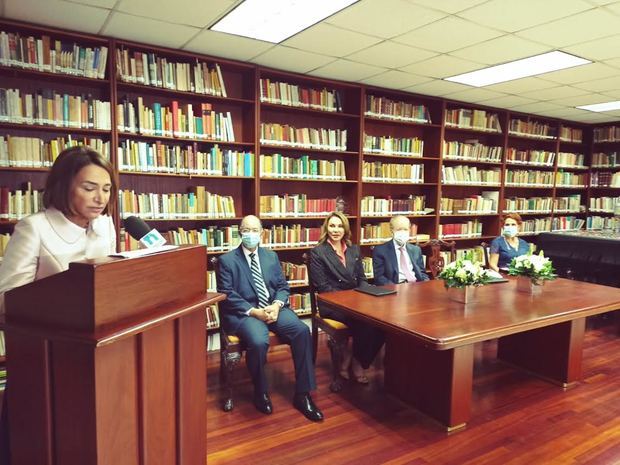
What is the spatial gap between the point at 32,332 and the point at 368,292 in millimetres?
2287

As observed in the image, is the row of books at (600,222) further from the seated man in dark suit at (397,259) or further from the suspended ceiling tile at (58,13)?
the suspended ceiling tile at (58,13)

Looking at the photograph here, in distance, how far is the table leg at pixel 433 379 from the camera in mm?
2592

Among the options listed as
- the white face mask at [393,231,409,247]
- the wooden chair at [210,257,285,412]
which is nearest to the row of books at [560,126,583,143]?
the white face mask at [393,231,409,247]

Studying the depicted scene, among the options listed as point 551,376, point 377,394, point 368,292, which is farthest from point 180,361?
point 551,376

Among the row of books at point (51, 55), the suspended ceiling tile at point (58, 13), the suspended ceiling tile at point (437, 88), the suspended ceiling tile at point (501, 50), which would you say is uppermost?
→ the suspended ceiling tile at point (501, 50)

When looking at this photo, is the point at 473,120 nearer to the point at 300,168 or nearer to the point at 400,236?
the point at 300,168

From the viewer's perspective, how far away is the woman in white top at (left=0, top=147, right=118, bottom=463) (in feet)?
4.31

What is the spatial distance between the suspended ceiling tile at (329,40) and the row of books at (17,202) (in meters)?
2.31

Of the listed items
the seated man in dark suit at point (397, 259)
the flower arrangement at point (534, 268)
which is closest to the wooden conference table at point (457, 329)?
the flower arrangement at point (534, 268)

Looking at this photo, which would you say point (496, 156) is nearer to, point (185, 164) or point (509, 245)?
point (509, 245)

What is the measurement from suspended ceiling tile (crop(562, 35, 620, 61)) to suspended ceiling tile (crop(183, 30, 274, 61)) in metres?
2.53

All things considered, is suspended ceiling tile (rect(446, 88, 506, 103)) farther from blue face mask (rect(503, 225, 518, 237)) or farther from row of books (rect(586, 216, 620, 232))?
row of books (rect(586, 216, 620, 232))

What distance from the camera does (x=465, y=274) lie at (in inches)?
109

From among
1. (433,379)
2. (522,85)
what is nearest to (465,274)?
(433,379)
